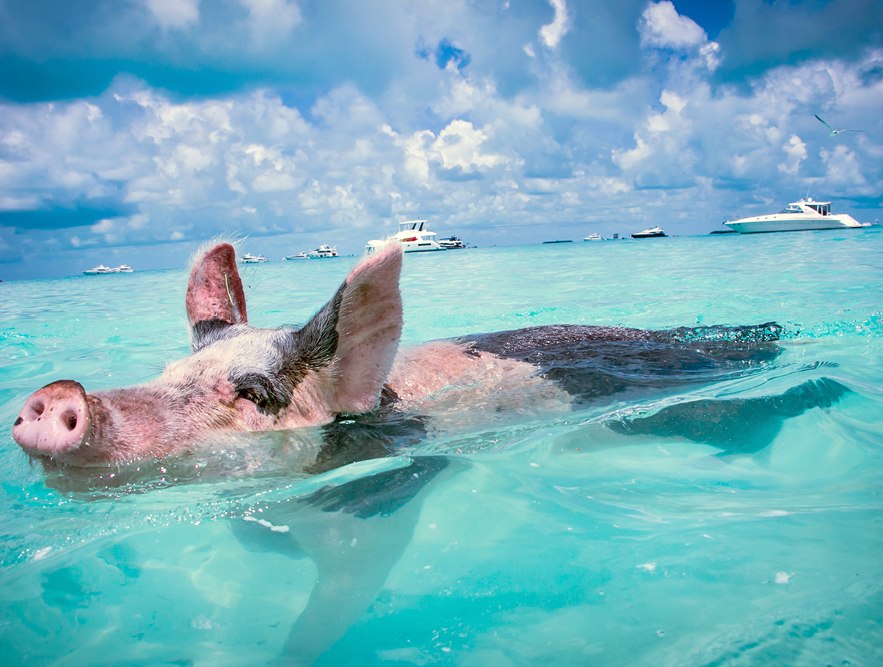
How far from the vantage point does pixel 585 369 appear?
14.0 feet

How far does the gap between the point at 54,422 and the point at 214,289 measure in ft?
6.19

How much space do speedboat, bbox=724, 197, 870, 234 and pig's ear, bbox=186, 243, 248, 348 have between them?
269 ft

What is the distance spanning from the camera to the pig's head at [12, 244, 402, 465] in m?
2.58

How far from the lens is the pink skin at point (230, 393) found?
7.54 ft

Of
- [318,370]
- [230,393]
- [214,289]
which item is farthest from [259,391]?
[214,289]

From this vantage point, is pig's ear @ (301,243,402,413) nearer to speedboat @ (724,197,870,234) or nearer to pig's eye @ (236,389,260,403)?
pig's eye @ (236,389,260,403)

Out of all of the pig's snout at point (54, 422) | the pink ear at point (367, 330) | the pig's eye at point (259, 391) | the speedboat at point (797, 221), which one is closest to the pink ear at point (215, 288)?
the pig's eye at point (259, 391)

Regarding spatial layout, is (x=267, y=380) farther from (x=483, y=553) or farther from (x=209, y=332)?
(x=483, y=553)

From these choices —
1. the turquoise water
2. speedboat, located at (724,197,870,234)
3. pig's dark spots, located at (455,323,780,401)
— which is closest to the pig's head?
the turquoise water

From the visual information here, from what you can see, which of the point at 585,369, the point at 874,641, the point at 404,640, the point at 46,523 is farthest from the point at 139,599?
the point at 585,369

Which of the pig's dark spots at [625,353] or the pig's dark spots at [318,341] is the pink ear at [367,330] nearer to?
the pig's dark spots at [318,341]

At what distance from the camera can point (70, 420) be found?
7.55 ft

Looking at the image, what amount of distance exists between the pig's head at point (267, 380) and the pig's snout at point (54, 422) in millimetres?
81

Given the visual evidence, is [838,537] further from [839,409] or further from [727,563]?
[839,409]
